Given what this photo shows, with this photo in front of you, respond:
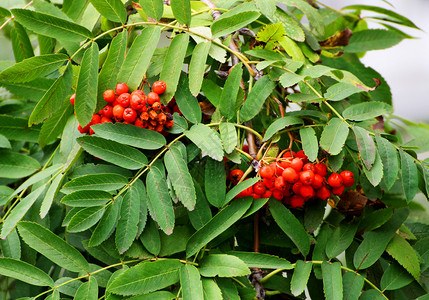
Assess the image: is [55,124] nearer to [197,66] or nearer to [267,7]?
[197,66]

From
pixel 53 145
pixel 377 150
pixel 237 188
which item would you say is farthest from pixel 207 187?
pixel 53 145

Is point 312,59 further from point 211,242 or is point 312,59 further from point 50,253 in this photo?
point 50,253

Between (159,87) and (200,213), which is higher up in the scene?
(159,87)

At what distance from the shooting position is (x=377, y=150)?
0.75 metres

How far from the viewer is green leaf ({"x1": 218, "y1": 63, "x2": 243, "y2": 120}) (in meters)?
0.76

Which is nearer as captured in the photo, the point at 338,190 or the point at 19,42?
the point at 338,190

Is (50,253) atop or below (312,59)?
below

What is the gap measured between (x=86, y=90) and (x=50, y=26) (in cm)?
12

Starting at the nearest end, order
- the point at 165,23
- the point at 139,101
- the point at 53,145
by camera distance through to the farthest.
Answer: the point at 139,101 < the point at 165,23 < the point at 53,145

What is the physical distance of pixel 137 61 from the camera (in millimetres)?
756

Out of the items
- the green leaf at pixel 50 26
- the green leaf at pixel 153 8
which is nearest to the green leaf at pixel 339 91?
the green leaf at pixel 153 8

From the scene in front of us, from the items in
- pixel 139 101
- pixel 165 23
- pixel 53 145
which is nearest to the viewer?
pixel 139 101

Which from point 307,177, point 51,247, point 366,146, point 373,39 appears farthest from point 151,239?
point 373,39

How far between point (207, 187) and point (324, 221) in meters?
0.25
